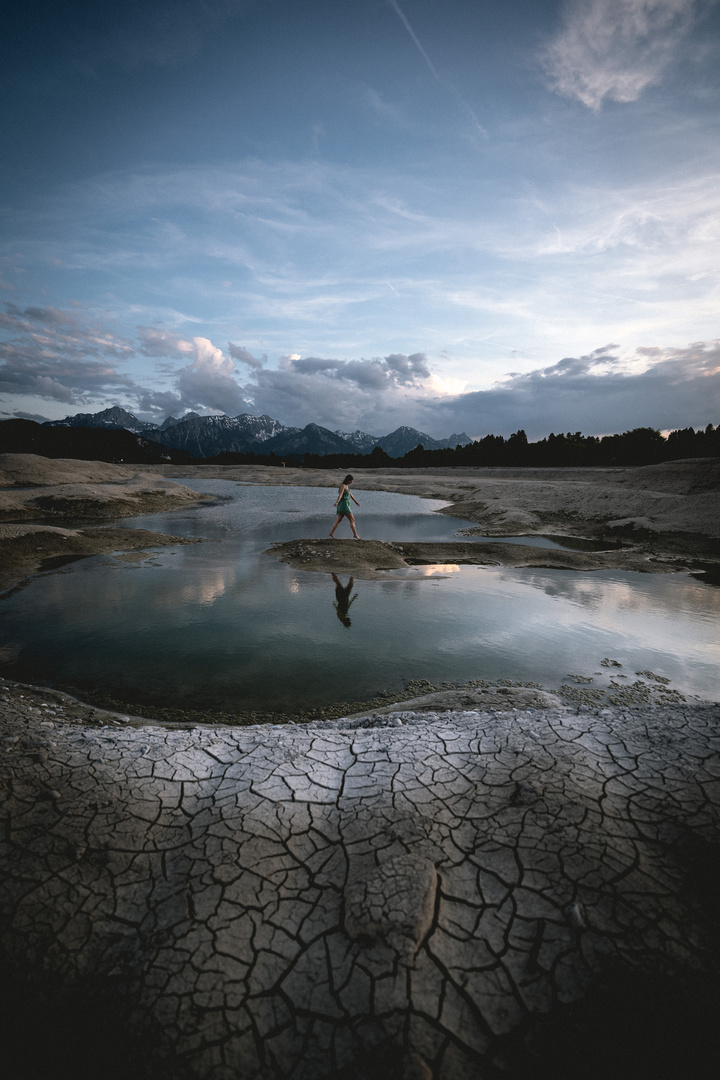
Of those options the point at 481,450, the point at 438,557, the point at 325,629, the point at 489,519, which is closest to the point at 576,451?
the point at 481,450

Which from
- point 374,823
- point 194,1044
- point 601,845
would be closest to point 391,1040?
point 194,1044

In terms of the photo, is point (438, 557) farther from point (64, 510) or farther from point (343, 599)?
point (64, 510)

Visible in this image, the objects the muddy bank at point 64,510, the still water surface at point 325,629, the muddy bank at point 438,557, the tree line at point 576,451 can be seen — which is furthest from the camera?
the tree line at point 576,451

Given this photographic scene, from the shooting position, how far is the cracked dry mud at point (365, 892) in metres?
1.63

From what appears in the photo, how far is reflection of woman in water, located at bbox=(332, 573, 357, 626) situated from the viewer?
25.9 ft

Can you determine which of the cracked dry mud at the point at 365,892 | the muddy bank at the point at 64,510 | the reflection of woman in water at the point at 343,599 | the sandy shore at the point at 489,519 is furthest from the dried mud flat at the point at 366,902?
the muddy bank at the point at 64,510

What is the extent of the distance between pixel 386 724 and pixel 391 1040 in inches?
97.4

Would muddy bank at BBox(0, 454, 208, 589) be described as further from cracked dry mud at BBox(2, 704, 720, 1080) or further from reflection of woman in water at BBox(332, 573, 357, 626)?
cracked dry mud at BBox(2, 704, 720, 1080)

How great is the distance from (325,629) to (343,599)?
1821 mm

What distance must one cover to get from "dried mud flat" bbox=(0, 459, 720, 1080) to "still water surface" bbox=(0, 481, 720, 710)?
2.15 meters

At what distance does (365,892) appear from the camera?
206 cm

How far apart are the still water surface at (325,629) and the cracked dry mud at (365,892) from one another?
227cm

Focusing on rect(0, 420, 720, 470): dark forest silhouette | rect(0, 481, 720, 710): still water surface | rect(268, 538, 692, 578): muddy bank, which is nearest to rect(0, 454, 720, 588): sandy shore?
rect(268, 538, 692, 578): muddy bank

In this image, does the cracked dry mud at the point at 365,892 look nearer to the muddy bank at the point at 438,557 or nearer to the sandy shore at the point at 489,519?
the muddy bank at the point at 438,557
